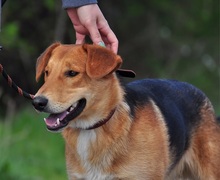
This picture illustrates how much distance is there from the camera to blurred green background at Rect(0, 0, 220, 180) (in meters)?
12.7

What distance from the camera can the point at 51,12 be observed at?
19.5 m

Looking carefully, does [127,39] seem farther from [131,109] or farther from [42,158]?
[131,109]

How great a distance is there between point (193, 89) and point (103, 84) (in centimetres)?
146

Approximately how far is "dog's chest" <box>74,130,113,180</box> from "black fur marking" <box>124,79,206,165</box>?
43 centimetres

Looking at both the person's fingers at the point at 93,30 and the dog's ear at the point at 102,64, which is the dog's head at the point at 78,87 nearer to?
the dog's ear at the point at 102,64

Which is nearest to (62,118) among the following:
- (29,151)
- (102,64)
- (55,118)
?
(55,118)

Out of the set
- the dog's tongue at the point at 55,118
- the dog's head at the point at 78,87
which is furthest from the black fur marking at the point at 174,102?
the dog's tongue at the point at 55,118

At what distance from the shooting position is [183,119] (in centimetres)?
753

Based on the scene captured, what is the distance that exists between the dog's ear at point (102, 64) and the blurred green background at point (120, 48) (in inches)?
162

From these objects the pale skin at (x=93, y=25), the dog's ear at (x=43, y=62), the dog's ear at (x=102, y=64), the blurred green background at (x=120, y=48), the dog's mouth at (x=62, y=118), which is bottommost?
the blurred green background at (x=120, y=48)

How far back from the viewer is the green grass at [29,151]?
10359 mm

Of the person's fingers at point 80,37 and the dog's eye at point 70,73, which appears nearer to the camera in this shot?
the dog's eye at point 70,73

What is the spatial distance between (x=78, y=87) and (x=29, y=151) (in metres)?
6.24

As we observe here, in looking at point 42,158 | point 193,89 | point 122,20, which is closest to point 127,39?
point 122,20
